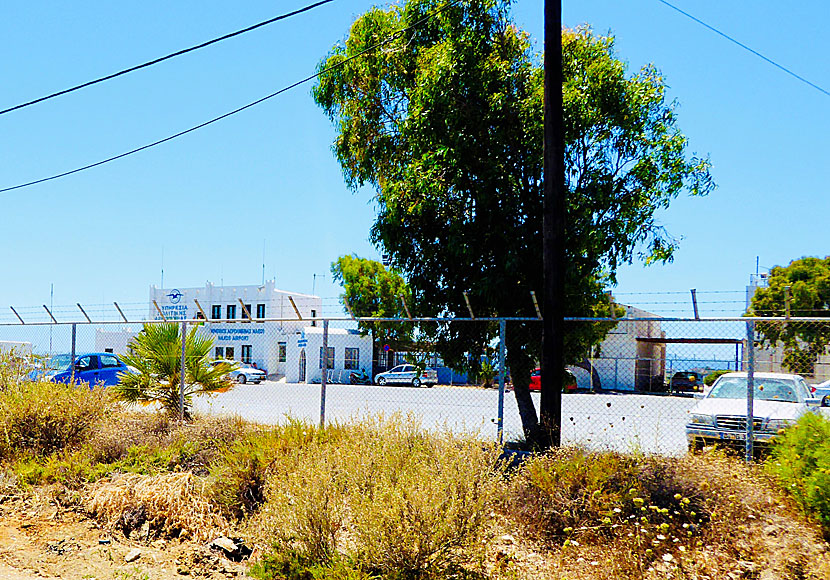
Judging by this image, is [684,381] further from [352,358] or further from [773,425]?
[773,425]

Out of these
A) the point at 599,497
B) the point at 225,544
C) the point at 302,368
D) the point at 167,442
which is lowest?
the point at 302,368

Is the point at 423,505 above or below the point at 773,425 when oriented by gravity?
below

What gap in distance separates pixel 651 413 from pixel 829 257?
1177 inches

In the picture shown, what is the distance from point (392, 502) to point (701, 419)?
6730 mm

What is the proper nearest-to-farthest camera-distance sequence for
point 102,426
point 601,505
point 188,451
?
1. point 601,505
2. point 188,451
3. point 102,426

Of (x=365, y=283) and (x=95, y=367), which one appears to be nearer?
(x=95, y=367)

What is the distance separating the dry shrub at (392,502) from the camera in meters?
5.48

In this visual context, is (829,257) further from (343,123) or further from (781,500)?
(781,500)

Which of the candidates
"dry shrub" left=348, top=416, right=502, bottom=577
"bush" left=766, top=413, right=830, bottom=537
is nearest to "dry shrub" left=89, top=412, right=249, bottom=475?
Answer: "dry shrub" left=348, top=416, right=502, bottom=577

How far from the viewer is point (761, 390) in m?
11.7

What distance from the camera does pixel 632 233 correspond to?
39.6 feet

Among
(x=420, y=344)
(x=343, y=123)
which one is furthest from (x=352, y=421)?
(x=343, y=123)

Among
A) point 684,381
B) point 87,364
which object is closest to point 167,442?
point 87,364

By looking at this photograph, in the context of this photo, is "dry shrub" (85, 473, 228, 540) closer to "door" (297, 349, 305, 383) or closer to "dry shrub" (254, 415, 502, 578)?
"dry shrub" (254, 415, 502, 578)
